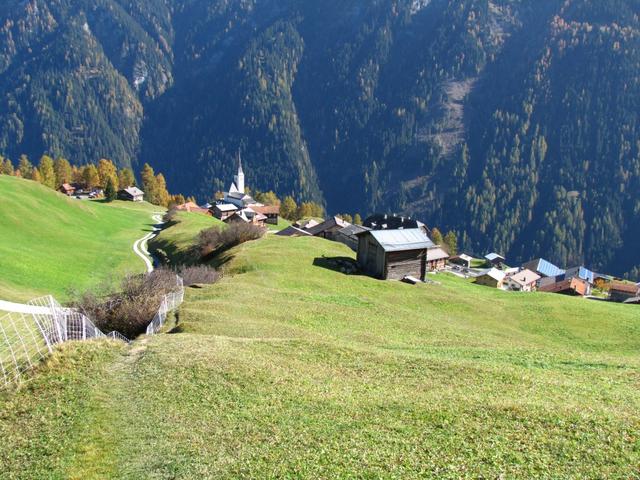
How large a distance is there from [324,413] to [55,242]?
70620 mm

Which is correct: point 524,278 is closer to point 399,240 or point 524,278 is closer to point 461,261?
point 461,261

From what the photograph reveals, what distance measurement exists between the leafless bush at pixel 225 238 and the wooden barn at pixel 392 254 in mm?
19984

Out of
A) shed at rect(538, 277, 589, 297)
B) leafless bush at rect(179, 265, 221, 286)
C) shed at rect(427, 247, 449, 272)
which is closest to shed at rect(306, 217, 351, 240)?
shed at rect(427, 247, 449, 272)

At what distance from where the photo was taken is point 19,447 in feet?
49.2

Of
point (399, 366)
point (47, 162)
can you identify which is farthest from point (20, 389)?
point (47, 162)

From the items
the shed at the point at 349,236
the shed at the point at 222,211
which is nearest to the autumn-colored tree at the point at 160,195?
the shed at the point at 222,211

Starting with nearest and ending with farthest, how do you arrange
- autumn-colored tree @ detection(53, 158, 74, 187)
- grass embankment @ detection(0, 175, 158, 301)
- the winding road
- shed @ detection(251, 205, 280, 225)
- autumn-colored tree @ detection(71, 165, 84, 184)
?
the winding road, grass embankment @ detection(0, 175, 158, 301), shed @ detection(251, 205, 280, 225), autumn-colored tree @ detection(71, 165, 84, 184), autumn-colored tree @ detection(53, 158, 74, 187)

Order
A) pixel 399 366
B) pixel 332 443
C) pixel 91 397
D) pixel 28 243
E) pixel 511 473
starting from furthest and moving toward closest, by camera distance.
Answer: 1. pixel 28 243
2. pixel 399 366
3. pixel 91 397
4. pixel 332 443
5. pixel 511 473

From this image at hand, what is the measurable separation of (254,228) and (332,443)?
6099 centimetres

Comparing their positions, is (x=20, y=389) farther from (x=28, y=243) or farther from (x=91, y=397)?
(x=28, y=243)

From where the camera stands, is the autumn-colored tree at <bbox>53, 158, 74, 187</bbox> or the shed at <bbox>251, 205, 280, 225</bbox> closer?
the shed at <bbox>251, 205, 280, 225</bbox>

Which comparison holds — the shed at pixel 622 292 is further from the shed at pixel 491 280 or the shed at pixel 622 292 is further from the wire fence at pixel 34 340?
the wire fence at pixel 34 340

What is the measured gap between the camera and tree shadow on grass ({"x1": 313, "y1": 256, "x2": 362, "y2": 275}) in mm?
56219

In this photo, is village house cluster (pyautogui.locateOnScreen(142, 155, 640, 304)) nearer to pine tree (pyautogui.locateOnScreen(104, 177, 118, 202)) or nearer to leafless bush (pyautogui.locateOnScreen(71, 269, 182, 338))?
pine tree (pyautogui.locateOnScreen(104, 177, 118, 202))
